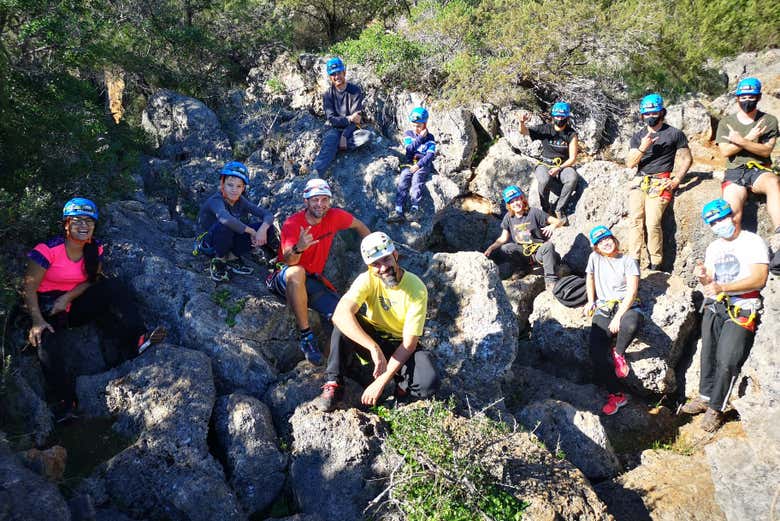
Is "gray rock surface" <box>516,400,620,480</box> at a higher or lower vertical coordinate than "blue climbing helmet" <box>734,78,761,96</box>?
lower

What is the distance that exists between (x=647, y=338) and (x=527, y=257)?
227 centimetres

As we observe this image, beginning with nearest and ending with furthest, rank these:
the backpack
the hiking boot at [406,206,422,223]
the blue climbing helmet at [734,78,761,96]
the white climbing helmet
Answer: the white climbing helmet, the blue climbing helmet at [734,78,761,96], the backpack, the hiking boot at [406,206,422,223]

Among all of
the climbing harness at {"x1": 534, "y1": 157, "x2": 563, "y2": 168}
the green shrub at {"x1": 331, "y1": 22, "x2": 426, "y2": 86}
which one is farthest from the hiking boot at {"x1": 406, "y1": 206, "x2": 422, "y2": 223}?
the green shrub at {"x1": 331, "y1": 22, "x2": 426, "y2": 86}

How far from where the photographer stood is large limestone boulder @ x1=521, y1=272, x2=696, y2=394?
6750mm

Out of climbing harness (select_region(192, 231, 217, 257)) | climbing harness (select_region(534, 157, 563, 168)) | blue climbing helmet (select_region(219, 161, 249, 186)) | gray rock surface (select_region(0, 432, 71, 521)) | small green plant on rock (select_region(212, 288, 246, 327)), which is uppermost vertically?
blue climbing helmet (select_region(219, 161, 249, 186))

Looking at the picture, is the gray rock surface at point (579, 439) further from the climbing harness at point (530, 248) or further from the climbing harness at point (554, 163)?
the climbing harness at point (554, 163)

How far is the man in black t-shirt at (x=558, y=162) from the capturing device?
348 inches

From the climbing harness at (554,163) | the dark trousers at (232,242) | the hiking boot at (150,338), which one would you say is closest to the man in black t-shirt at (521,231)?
the climbing harness at (554,163)

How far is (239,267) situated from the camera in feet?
21.7

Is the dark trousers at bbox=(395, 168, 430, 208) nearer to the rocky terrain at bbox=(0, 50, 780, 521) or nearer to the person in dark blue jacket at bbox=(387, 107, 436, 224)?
the person in dark blue jacket at bbox=(387, 107, 436, 224)

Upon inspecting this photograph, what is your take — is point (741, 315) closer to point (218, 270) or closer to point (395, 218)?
point (395, 218)

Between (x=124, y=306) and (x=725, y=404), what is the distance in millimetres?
6904

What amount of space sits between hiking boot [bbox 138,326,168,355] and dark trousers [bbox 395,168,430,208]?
14.8 ft

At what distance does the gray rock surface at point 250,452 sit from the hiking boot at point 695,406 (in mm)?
5084
